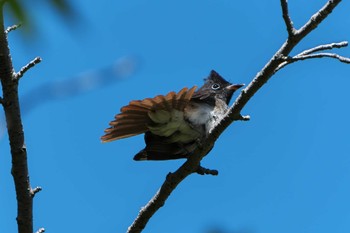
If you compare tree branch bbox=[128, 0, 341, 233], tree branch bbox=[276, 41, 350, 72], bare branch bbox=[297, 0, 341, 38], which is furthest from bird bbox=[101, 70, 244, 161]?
bare branch bbox=[297, 0, 341, 38]

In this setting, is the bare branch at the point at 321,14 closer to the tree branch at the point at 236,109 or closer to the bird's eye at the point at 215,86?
the tree branch at the point at 236,109

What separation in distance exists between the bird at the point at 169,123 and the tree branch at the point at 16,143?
131 centimetres

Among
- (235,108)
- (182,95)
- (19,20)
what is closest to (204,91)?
(182,95)

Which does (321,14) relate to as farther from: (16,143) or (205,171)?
(16,143)

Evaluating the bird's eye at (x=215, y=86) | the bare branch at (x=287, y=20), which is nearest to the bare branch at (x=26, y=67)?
the bare branch at (x=287, y=20)

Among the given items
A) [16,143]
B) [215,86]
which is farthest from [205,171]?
[215,86]

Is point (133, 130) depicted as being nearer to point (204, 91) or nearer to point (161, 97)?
point (161, 97)

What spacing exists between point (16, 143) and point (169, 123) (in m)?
1.89

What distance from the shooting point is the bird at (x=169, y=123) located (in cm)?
419

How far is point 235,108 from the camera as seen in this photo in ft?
9.73

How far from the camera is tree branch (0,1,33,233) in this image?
2.69m

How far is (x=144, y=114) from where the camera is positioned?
169 inches

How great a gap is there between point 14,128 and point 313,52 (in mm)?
1480

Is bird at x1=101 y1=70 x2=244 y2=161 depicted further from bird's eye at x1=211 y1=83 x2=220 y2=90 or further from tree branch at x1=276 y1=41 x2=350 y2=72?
tree branch at x1=276 y1=41 x2=350 y2=72
